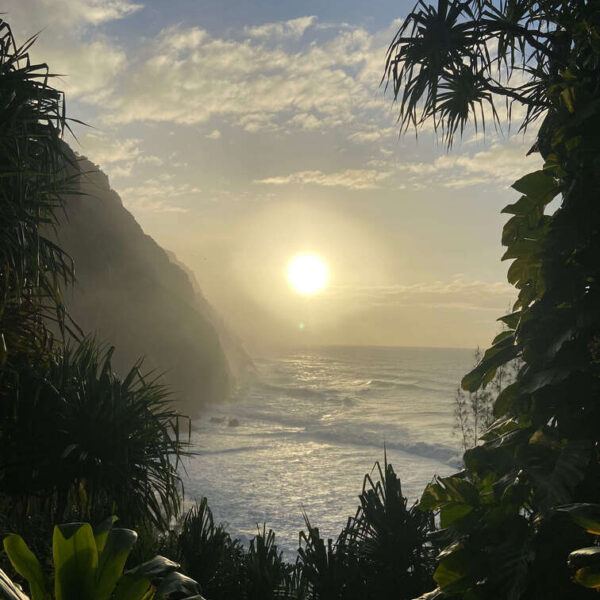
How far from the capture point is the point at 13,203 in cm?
522

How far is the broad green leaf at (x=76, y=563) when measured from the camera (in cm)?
145

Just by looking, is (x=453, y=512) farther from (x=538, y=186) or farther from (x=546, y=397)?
(x=538, y=186)

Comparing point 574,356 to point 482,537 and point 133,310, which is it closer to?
point 482,537

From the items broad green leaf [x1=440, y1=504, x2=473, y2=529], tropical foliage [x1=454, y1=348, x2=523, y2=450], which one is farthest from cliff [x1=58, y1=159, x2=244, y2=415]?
broad green leaf [x1=440, y1=504, x2=473, y2=529]

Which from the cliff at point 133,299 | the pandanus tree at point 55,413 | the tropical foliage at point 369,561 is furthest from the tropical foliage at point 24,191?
the cliff at point 133,299

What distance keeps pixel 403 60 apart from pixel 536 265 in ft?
8.62

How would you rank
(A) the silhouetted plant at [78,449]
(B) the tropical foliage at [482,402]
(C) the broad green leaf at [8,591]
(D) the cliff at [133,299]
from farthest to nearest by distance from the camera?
(D) the cliff at [133,299] → (B) the tropical foliage at [482,402] → (A) the silhouetted plant at [78,449] → (C) the broad green leaf at [8,591]

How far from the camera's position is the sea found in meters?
17.9

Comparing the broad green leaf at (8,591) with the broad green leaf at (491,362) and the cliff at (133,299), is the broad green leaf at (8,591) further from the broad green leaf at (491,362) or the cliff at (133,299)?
the cliff at (133,299)

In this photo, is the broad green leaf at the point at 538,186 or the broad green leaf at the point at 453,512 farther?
the broad green leaf at the point at 538,186

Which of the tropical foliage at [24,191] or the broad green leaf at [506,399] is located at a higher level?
the tropical foliage at [24,191]

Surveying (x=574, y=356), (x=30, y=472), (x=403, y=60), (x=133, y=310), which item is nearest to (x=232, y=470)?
(x=133, y=310)

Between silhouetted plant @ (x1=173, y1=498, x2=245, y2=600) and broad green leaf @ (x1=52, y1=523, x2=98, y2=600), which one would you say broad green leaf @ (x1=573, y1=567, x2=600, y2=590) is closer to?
broad green leaf @ (x1=52, y1=523, x2=98, y2=600)

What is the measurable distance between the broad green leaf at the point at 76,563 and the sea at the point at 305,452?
2592 millimetres
